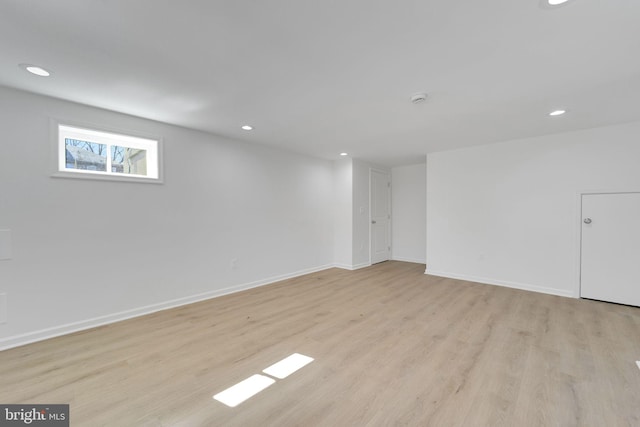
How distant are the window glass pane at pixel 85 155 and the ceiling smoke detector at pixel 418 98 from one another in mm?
3493

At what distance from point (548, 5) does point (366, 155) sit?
3839 mm

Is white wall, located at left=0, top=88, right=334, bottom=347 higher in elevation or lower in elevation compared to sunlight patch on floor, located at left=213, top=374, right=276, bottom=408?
higher

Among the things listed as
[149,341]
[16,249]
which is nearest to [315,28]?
[149,341]

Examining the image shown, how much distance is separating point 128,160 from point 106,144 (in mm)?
262

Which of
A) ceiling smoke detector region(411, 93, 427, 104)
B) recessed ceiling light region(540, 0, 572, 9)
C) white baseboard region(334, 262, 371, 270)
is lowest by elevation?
white baseboard region(334, 262, 371, 270)

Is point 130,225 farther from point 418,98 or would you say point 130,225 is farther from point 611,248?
point 611,248

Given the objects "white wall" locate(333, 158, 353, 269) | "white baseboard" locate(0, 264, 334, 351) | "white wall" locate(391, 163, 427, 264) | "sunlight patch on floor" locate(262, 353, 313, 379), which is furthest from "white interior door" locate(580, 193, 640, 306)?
"white baseboard" locate(0, 264, 334, 351)

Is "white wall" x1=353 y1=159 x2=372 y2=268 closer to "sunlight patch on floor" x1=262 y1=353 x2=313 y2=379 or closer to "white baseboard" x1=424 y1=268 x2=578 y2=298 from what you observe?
"white baseboard" x1=424 y1=268 x2=578 y2=298

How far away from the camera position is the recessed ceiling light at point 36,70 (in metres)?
2.02

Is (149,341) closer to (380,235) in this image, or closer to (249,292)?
(249,292)

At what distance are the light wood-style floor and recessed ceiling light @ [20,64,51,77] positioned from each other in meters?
2.39

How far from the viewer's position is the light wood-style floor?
5.24ft

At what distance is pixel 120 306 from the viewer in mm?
2980

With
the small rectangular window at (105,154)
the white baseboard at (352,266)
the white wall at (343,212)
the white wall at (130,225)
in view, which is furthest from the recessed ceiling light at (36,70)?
the white baseboard at (352,266)
